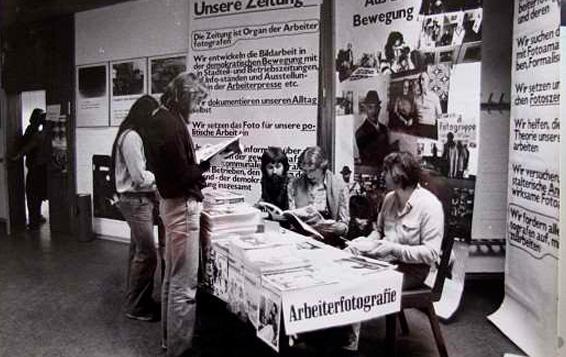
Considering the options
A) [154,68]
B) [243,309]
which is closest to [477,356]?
[243,309]

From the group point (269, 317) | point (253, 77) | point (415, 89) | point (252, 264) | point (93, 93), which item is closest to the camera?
point (269, 317)

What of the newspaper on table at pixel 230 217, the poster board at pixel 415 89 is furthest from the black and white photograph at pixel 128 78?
the poster board at pixel 415 89

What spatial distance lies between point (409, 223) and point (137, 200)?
132 centimetres

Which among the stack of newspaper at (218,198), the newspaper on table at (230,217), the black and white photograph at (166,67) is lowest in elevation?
the newspaper on table at (230,217)

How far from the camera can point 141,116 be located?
7.58ft

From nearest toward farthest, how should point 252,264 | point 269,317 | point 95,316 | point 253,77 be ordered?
point 269,317, point 252,264, point 253,77, point 95,316

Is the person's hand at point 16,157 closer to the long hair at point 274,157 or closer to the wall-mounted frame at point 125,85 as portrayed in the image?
the wall-mounted frame at point 125,85

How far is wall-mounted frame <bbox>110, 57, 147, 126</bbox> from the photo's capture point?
91.5 inches

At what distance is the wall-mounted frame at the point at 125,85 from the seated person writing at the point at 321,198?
0.85 meters

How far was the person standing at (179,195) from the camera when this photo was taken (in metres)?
2.21

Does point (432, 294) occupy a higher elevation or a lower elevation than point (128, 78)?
lower

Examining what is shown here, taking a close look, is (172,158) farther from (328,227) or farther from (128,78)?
(328,227)

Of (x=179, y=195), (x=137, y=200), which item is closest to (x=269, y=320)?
(x=179, y=195)

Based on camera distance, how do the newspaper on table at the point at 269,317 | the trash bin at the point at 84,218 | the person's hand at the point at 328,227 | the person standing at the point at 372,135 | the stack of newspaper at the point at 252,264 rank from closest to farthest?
the newspaper on table at the point at 269,317 → the stack of newspaper at the point at 252,264 → the person standing at the point at 372,135 → the person's hand at the point at 328,227 → the trash bin at the point at 84,218
